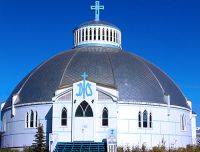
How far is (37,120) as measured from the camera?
54906 mm

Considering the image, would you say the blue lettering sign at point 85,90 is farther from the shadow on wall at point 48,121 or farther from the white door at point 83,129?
the shadow on wall at point 48,121

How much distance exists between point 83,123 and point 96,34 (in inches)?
638

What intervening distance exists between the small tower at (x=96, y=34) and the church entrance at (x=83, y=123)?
45.0ft

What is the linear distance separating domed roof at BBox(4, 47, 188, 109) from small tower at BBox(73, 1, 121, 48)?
1.79 meters

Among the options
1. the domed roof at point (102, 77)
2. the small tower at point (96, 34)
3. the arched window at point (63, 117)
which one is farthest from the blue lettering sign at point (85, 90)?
the small tower at point (96, 34)

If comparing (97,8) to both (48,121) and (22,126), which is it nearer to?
(48,121)

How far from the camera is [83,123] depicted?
50.2 meters

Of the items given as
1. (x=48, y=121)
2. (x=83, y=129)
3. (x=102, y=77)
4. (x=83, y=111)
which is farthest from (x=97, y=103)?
(x=48, y=121)

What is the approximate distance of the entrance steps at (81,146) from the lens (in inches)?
1838

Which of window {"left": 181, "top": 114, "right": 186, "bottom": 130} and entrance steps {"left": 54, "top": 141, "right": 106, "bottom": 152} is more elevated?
window {"left": 181, "top": 114, "right": 186, "bottom": 130}

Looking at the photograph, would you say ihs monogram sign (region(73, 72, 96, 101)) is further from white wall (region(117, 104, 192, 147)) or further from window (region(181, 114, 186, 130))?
window (region(181, 114, 186, 130))

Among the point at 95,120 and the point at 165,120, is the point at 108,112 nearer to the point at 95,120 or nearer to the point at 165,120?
the point at 95,120

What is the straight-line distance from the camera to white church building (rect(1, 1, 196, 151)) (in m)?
50.5

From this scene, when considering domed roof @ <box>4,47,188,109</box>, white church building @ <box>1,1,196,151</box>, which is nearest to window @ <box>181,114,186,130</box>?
white church building @ <box>1,1,196,151</box>
